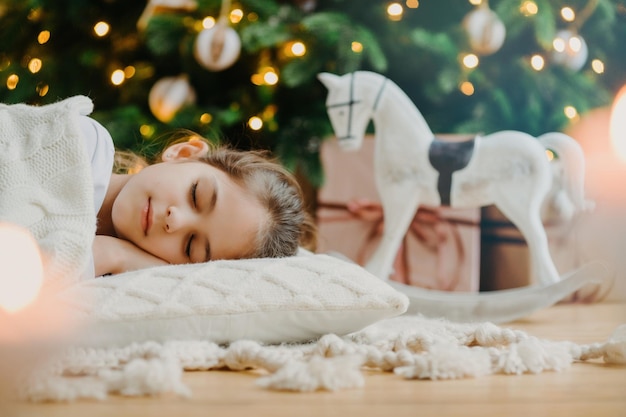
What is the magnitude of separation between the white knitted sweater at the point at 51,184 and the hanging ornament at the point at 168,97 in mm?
857

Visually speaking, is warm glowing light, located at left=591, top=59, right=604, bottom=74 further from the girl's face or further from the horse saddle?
the girl's face

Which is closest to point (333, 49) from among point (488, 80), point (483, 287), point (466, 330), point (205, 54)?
point (205, 54)

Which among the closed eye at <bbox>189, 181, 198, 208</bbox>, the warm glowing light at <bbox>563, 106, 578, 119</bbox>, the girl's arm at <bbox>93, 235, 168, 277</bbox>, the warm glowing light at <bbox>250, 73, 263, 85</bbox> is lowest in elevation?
the girl's arm at <bbox>93, 235, 168, 277</bbox>

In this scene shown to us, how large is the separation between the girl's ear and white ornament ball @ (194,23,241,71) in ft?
1.78

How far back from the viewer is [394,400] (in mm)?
687

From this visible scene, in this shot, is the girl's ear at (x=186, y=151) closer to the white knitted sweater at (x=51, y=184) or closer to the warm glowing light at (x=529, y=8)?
the white knitted sweater at (x=51, y=184)

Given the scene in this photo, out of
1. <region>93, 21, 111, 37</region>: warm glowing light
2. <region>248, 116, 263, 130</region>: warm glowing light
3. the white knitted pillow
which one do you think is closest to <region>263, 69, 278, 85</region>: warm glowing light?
<region>248, 116, 263, 130</region>: warm glowing light

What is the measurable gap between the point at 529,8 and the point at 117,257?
149 centimetres

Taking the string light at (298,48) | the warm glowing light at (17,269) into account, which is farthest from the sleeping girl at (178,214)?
the string light at (298,48)

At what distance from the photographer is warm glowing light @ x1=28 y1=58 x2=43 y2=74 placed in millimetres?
2129

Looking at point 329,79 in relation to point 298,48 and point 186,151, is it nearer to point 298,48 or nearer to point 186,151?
point 298,48

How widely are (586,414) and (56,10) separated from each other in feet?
6.58

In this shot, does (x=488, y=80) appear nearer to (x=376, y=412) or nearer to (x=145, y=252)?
(x=145, y=252)

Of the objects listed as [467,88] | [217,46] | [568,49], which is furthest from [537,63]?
[217,46]
